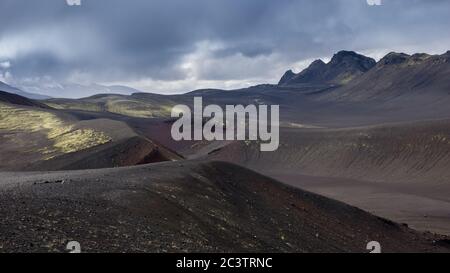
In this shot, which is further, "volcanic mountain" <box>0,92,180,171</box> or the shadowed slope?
"volcanic mountain" <box>0,92,180,171</box>

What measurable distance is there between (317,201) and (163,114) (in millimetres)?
128278

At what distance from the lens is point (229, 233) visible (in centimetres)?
1773

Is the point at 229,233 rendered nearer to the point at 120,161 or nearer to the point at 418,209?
the point at 120,161

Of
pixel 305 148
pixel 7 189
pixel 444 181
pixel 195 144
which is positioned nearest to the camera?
pixel 7 189

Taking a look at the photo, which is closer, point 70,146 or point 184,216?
point 184,216

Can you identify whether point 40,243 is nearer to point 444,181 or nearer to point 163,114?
point 444,181

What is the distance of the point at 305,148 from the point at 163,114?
273 ft

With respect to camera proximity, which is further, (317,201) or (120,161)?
(120,161)

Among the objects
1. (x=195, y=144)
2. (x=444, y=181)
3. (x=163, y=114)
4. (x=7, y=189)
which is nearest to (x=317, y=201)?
(x=7, y=189)

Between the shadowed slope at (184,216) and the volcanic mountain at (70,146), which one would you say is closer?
the shadowed slope at (184,216)

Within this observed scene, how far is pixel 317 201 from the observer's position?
2995 cm
